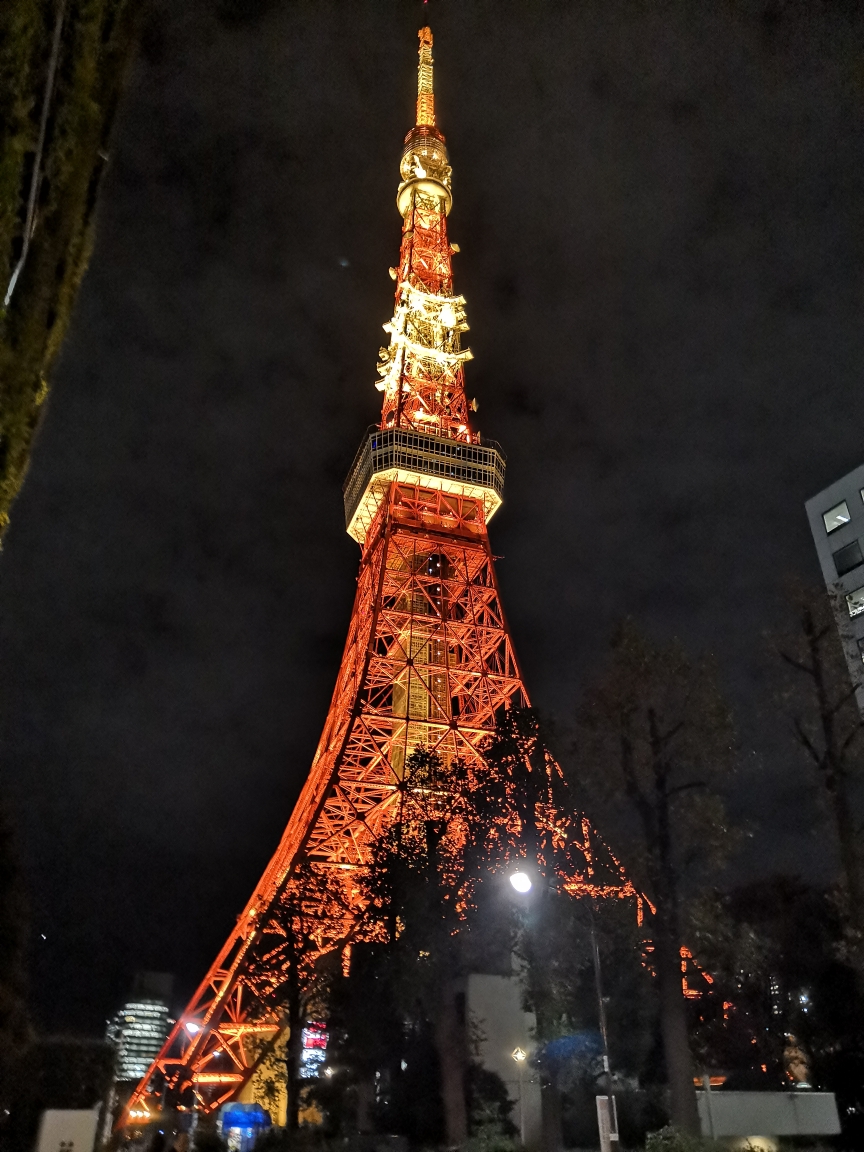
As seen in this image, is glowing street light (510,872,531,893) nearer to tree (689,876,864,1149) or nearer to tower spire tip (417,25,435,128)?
tree (689,876,864,1149)

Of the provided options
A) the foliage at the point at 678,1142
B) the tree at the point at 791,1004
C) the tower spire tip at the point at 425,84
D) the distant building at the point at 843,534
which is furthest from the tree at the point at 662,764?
the tower spire tip at the point at 425,84

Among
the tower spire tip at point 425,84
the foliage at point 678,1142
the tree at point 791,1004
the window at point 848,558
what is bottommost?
the foliage at point 678,1142

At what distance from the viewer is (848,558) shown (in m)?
38.0

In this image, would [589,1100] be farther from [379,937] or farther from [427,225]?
[427,225]

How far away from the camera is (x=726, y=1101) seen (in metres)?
16.8

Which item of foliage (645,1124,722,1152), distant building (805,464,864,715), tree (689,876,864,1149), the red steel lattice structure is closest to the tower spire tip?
the red steel lattice structure

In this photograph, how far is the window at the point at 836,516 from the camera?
127 ft

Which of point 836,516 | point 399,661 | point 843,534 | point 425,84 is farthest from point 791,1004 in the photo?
point 425,84

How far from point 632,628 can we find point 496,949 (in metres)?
6.79

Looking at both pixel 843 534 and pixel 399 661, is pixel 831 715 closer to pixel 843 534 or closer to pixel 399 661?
pixel 399 661

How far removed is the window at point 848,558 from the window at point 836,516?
1.20m

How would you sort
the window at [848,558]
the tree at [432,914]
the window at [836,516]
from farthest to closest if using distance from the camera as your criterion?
the window at [836,516]
the window at [848,558]
the tree at [432,914]

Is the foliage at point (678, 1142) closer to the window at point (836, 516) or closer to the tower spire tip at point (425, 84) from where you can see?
the window at point (836, 516)

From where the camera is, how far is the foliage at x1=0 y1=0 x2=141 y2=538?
12.2 feet
